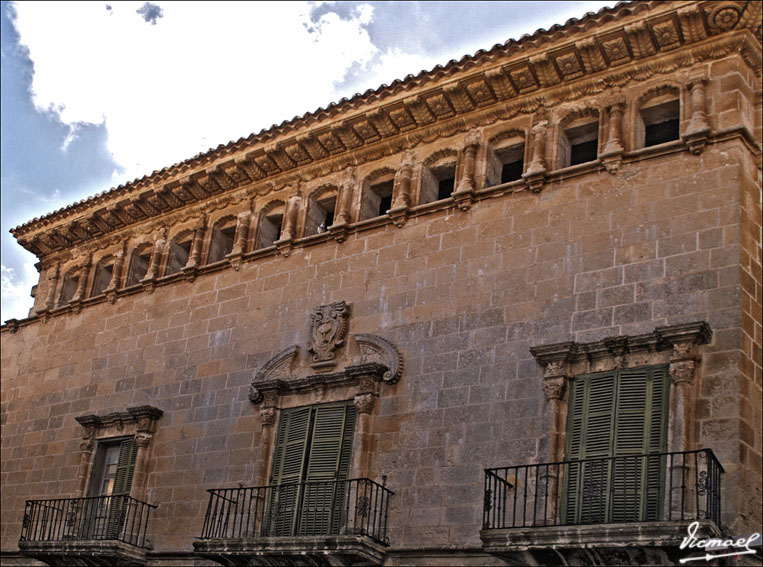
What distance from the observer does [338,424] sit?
15.8 metres

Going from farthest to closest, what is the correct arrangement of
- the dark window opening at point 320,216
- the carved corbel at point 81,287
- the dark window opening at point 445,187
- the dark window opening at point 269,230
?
the carved corbel at point 81,287, the dark window opening at point 269,230, the dark window opening at point 320,216, the dark window opening at point 445,187

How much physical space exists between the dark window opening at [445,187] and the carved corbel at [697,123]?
13.6 ft

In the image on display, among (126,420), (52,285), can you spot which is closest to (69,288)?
(52,285)

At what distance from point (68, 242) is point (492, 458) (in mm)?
11929

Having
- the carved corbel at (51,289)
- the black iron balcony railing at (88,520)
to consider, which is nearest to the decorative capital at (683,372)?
the black iron balcony railing at (88,520)

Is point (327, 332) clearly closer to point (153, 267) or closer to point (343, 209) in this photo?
point (343, 209)

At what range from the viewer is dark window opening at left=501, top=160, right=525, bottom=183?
16.4 m

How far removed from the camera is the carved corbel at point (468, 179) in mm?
15969

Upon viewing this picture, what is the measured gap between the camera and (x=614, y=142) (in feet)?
48.6

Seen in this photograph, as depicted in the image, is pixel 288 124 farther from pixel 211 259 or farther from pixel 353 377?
pixel 353 377

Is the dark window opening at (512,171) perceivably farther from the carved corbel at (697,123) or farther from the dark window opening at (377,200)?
the carved corbel at (697,123)

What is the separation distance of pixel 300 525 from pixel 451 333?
3473mm

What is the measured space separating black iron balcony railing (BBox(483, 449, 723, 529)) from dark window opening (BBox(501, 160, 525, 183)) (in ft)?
15.7

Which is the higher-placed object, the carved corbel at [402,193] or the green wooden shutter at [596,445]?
the carved corbel at [402,193]
